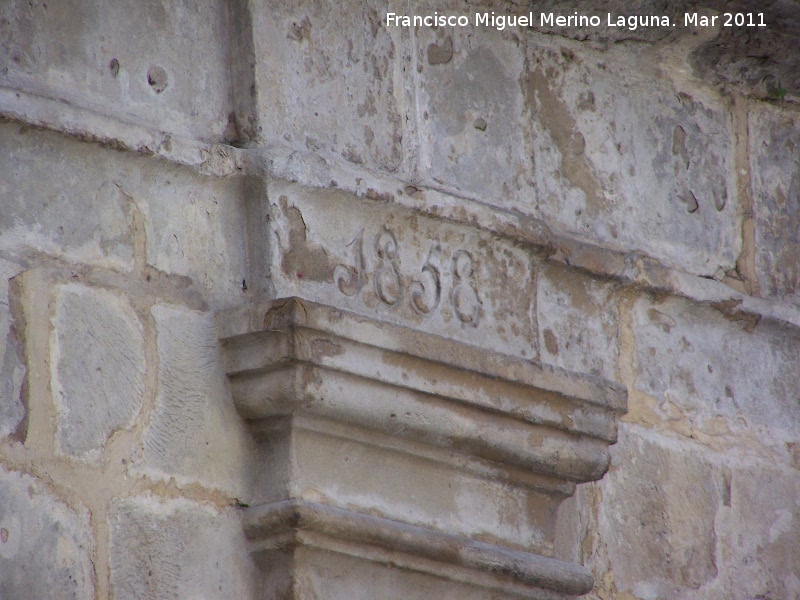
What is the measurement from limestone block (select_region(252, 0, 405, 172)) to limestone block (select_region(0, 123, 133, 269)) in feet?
1.03

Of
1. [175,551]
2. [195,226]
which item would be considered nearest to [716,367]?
[195,226]

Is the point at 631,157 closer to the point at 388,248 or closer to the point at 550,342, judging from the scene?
the point at 550,342

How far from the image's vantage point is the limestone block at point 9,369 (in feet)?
6.81

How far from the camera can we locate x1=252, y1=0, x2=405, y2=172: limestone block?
8.16ft

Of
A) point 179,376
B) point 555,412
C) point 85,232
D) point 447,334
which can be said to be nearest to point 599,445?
point 555,412

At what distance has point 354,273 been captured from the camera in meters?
2.49

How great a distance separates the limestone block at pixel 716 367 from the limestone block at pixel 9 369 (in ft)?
4.28

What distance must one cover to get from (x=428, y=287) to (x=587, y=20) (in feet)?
2.40

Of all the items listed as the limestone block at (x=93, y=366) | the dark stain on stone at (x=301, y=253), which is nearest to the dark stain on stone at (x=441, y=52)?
the dark stain on stone at (x=301, y=253)

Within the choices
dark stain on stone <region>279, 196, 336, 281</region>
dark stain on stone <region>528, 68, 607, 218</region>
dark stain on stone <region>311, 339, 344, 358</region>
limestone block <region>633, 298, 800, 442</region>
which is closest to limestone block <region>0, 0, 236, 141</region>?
dark stain on stone <region>279, 196, 336, 281</region>

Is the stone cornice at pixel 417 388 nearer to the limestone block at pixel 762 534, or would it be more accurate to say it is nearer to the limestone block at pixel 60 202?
the limestone block at pixel 60 202

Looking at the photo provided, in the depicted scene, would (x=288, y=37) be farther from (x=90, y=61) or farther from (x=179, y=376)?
(x=179, y=376)

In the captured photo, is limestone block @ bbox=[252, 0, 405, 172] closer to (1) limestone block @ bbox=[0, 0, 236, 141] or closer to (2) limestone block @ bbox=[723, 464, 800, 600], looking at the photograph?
(1) limestone block @ bbox=[0, 0, 236, 141]

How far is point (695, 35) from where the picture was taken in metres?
3.05
